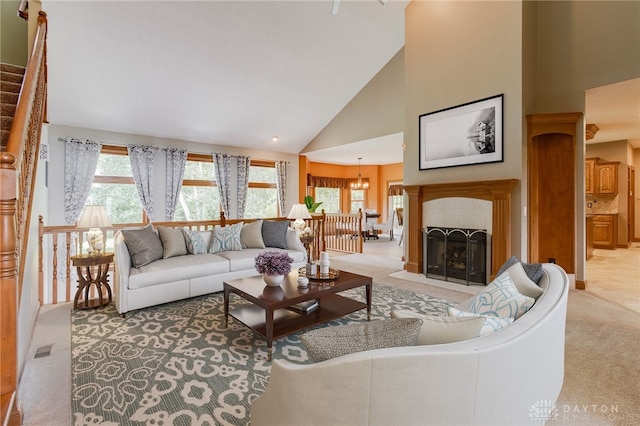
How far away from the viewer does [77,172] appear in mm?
5656

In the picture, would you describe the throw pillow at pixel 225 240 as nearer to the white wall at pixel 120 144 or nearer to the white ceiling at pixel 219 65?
the white ceiling at pixel 219 65

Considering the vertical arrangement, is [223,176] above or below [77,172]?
above

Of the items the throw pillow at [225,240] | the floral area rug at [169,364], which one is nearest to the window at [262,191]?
the throw pillow at [225,240]

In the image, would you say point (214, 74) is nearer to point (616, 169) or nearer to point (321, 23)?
point (321, 23)

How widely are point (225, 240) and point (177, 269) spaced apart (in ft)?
3.25

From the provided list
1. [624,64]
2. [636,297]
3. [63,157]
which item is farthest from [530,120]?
[63,157]

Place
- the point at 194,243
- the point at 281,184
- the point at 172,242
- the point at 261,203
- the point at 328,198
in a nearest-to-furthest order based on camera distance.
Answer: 1. the point at 172,242
2. the point at 194,243
3. the point at 261,203
4. the point at 281,184
5. the point at 328,198

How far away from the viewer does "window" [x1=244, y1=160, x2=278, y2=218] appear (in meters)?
8.16

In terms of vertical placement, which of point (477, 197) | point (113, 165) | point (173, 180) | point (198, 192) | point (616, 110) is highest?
point (616, 110)

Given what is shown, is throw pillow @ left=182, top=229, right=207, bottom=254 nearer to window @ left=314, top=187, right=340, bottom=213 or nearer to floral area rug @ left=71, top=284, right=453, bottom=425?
floral area rug @ left=71, top=284, right=453, bottom=425

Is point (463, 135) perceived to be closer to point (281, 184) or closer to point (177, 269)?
point (177, 269)

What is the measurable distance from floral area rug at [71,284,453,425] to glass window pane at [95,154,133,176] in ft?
12.1

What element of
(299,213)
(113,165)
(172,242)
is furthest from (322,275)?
(113,165)

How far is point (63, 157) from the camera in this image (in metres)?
5.58
